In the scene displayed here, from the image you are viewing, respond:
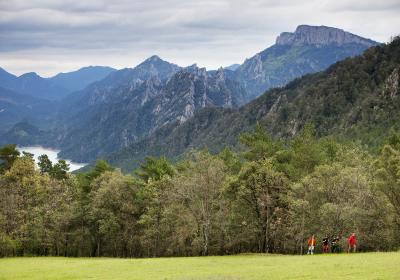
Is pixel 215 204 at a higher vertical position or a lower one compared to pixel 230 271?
higher

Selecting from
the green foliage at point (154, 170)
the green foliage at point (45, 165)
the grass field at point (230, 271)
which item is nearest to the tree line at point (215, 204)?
the green foliage at point (154, 170)

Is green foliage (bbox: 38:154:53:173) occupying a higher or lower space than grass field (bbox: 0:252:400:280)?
higher

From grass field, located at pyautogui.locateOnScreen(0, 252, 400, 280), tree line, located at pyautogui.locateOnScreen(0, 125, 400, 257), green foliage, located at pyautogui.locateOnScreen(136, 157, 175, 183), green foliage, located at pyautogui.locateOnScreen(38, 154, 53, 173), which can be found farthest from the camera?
green foliage, located at pyautogui.locateOnScreen(38, 154, 53, 173)

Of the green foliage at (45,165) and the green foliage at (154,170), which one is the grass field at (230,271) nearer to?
the green foliage at (154,170)

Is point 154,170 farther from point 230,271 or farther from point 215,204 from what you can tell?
point 230,271

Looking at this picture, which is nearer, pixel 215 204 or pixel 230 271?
pixel 230 271

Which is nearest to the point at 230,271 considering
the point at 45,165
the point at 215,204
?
the point at 215,204

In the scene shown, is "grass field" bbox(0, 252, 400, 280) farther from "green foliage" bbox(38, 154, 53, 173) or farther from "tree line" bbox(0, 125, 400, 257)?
"green foliage" bbox(38, 154, 53, 173)

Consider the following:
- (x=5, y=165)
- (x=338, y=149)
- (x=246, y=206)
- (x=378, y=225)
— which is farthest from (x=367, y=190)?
(x=5, y=165)

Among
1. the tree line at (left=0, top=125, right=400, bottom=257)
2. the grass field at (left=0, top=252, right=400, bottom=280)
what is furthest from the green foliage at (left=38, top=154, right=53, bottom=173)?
the grass field at (left=0, top=252, right=400, bottom=280)

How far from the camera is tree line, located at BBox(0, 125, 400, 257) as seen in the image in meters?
68.9

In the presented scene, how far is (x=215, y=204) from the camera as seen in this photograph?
73938 mm

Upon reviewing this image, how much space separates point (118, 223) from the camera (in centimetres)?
9012

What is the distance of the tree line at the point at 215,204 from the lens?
68.9 meters
